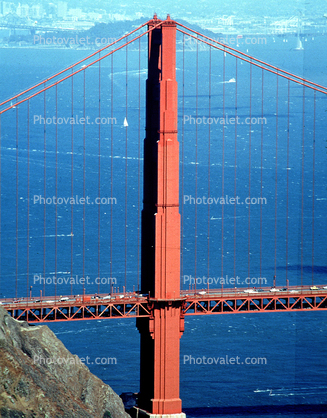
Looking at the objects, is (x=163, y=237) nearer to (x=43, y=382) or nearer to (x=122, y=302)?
(x=122, y=302)

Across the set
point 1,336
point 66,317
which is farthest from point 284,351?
point 1,336

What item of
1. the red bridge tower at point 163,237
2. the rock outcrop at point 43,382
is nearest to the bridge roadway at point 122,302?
the red bridge tower at point 163,237

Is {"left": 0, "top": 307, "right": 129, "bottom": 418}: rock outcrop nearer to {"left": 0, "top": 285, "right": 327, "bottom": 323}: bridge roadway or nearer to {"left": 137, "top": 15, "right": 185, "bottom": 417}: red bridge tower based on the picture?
{"left": 0, "top": 285, "right": 327, "bottom": 323}: bridge roadway

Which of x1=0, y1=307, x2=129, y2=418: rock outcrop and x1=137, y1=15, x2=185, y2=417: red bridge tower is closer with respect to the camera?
x1=0, y1=307, x2=129, y2=418: rock outcrop

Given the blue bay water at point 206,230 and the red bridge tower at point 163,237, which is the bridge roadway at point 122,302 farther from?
the blue bay water at point 206,230

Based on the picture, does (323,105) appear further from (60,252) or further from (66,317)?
(66,317)

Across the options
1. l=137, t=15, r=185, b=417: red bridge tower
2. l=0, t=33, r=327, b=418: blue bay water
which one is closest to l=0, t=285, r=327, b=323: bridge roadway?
l=137, t=15, r=185, b=417: red bridge tower

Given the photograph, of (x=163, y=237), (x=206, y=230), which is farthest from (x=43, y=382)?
(x=206, y=230)
